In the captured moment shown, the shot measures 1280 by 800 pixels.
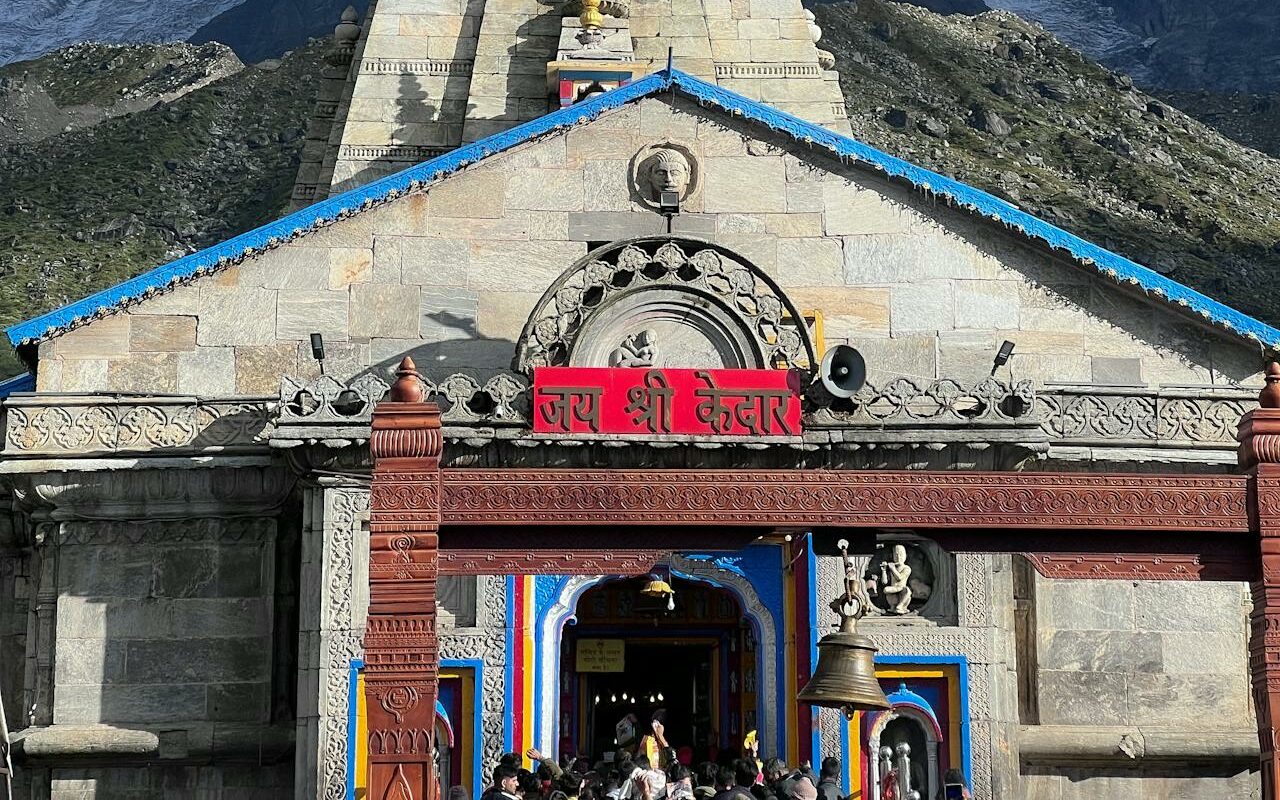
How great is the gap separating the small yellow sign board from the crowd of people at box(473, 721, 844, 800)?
6.04 metres

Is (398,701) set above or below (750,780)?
above

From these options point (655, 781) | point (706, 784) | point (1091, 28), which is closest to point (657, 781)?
point (655, 781)

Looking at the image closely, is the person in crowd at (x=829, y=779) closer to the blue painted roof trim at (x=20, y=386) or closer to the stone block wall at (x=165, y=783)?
the stone block wall at (x=165, y=783)

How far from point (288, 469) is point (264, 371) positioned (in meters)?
1.35

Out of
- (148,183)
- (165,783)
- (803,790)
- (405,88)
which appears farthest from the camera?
(148,183)

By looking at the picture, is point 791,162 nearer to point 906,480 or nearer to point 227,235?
point 906,480

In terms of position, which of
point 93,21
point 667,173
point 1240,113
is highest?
point 93,21

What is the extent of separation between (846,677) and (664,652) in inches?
537

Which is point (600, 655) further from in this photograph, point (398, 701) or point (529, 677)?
point (398, 701)

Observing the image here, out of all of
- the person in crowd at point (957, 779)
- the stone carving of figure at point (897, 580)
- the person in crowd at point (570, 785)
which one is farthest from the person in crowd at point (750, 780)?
the stone carving of figure at point (897, 580)

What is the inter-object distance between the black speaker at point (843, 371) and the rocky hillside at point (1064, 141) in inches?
1569

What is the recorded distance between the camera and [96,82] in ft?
284

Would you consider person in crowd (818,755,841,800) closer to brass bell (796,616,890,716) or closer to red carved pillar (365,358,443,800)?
brass bell (796,616,890,716)

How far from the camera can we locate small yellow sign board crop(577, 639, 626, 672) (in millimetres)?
26594
